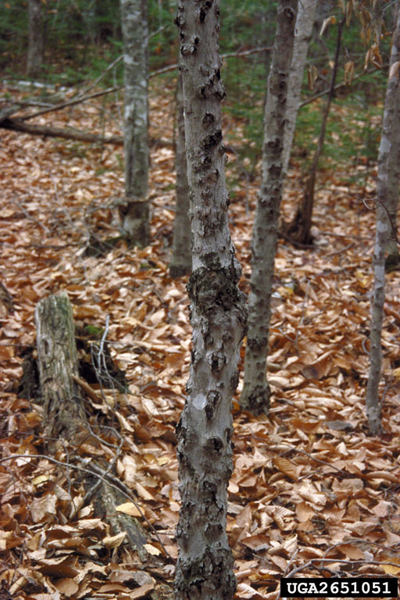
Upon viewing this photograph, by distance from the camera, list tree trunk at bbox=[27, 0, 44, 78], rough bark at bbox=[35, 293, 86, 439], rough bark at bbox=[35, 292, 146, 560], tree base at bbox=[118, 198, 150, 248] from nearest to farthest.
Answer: rough bark at bbox=[35, 292, 146, 560]
rough bark at bbox=[35, 293, 86, 439]
tree base at bbox=[118, 198, 150, 248]
tree trunk at bbox=[27, 0, 44, 78]

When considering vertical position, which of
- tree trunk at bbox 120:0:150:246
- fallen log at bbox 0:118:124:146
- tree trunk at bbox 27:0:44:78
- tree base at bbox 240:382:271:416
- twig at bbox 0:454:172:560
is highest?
tree trunk at bbox 27:0:44:78

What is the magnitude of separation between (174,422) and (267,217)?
153 cm

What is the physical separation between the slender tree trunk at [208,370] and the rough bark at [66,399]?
0.71m

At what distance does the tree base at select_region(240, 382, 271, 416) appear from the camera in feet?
11.7

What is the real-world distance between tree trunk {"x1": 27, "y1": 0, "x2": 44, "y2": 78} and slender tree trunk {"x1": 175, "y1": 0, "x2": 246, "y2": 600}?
1189cm

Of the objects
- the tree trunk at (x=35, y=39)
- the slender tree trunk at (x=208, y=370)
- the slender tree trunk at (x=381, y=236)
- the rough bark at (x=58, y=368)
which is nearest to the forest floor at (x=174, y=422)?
the rough bark at (x=58, y=368)

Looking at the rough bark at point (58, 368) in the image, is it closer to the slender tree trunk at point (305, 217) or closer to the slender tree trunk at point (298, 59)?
the slender tree trunk at point (298, 59)

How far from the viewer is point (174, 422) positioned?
3.55 meters

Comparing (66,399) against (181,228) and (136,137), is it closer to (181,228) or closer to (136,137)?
(181,228)

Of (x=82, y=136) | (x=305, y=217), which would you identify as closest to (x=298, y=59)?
(x=305, y=217)

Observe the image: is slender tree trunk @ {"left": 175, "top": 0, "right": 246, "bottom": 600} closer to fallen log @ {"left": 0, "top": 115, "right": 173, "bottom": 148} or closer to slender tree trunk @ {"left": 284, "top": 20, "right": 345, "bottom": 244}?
slender tree trunk @ {"left": 284, "top": 20, "right": 345, "bottom": 244}

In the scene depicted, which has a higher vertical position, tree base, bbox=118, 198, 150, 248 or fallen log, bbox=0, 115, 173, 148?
fallen log, bbox=0, 115, 173, 148

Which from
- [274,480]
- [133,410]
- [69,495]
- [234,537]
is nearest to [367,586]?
[234,537]

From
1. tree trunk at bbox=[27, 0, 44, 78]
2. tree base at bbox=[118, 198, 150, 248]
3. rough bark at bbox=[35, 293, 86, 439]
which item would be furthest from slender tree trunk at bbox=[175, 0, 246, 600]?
tree trunk at bbox=[27, 0, 44, 78]
